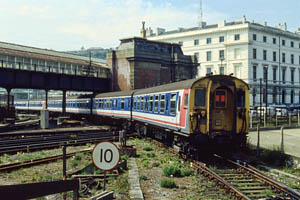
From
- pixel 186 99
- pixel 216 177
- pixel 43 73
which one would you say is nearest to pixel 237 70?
pixel 43 73

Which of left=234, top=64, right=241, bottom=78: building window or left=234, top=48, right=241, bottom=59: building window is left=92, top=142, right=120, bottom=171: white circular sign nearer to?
left=234, top=64, right=241, bottom=78: building window

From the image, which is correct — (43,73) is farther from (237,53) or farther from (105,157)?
(237,53)

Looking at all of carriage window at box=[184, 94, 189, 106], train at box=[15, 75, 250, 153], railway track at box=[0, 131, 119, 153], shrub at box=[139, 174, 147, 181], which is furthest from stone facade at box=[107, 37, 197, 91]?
shrub at box=[139, 174, 147, 181]

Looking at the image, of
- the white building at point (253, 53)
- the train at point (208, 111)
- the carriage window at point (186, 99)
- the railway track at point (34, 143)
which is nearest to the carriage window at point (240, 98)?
the train at point (208, 111)

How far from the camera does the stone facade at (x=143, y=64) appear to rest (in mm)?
40156

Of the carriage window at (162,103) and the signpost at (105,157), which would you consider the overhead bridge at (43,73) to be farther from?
the signpost at (105,157)

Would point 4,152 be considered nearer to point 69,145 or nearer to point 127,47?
point 69,145

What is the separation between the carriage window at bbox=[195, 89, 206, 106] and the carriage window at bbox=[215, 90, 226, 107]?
0.55 metres

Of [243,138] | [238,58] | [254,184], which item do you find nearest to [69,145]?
[243,138]

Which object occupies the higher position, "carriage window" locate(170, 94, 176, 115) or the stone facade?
the stone facade

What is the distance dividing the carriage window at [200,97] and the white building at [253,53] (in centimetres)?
5017

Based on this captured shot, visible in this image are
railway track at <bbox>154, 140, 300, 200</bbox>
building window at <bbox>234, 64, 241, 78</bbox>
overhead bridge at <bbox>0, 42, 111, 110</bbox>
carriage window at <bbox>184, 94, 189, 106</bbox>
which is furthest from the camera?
building window at <bbox>234, 64, 241, 78</bbox>

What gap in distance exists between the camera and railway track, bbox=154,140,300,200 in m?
8.32

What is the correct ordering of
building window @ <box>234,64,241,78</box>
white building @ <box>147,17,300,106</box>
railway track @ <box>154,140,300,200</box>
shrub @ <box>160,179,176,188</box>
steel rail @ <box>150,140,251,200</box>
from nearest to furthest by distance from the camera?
steel rail @ <box>150,140,251,200</box>, railway track @ <box>154,140,300,200</box>, shrub @ <box>160,179,176,188</box>, white building @ <box>147,17,300,106</box>, building window @ <box>234,64,241,78</box>
